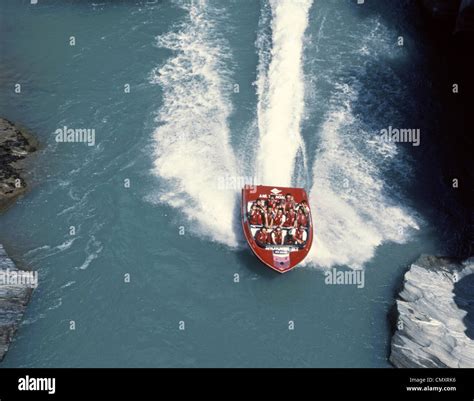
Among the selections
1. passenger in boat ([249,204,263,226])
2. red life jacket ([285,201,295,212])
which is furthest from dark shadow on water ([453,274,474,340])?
passenger in boat ([249,204,263,226])

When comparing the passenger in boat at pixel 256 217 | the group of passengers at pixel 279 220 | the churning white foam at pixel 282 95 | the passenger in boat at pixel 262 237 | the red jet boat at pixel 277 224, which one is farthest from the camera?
the churning white foam at pixel 282 95

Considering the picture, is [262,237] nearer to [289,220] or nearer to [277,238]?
[277,238]

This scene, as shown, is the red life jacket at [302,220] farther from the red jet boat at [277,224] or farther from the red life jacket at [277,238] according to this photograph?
the red life jacket at [277,238]

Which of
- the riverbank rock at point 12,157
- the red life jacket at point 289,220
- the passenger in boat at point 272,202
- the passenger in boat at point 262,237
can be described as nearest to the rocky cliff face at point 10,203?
the riverbank rock at point 12,157

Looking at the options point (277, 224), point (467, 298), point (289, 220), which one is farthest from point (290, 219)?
point (467, 298)

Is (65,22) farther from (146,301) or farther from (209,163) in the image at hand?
(146,301)

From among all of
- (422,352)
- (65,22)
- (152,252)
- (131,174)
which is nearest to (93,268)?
(152,252)
